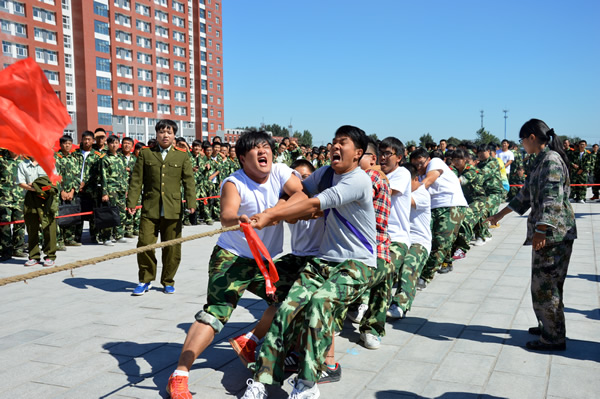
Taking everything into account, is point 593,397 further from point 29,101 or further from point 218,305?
point 29,101

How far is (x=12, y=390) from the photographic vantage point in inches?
143

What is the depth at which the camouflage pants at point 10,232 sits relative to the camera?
341 inches

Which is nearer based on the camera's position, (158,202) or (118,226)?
(158,202)

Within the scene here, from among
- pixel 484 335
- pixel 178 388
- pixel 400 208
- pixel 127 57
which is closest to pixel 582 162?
pixel 400 208

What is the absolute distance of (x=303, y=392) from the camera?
332 cm

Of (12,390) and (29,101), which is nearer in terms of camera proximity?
(29,101)

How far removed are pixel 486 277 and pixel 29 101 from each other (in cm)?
651

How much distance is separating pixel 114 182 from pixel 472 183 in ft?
22.7

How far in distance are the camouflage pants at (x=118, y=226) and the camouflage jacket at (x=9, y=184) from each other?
188cm

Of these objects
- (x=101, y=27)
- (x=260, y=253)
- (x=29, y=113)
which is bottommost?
(x=260, y=253)

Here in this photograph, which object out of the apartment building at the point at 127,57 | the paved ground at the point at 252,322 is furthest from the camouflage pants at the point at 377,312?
the apartment building at the point at 127,57

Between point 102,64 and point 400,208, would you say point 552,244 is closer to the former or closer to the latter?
point 400,208

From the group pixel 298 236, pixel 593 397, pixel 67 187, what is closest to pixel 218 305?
pixel 298 236

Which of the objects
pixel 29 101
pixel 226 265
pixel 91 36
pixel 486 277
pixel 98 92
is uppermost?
pixel 91 36
